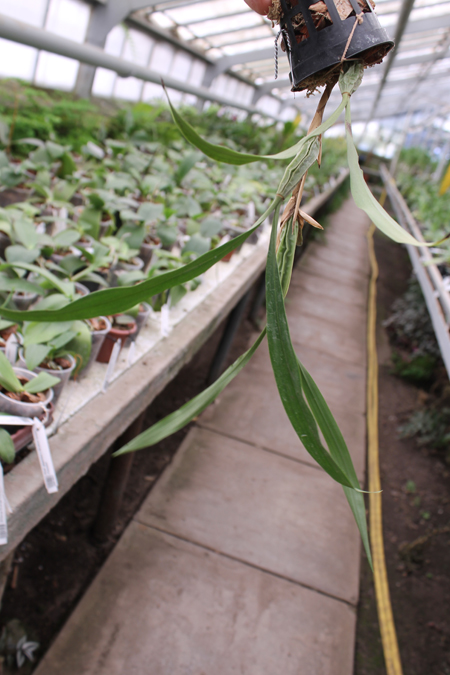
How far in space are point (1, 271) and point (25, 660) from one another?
1032 mm

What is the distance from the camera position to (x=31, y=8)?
4.27 metres

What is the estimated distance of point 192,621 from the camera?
152 centimetres

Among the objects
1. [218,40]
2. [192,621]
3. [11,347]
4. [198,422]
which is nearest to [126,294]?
[11,347]

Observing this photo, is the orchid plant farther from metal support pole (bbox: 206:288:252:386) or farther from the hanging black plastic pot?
metal support pole (bbox: 206:288:252:386)

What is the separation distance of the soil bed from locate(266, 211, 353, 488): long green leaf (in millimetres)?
1636

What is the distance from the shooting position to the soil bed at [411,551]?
1745 mm

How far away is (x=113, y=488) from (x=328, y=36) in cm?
151

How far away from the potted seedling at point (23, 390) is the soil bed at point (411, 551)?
141 centimetres

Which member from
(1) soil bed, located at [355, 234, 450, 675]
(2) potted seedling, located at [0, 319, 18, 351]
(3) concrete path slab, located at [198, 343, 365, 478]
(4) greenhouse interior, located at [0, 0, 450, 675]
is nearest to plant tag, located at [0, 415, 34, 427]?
(4) greenhouse interior, located at [0, 0, 450, 675]

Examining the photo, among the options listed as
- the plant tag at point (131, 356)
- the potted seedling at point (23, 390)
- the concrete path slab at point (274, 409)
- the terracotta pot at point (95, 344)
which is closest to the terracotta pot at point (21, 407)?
the potted seedling at point (23, 390)

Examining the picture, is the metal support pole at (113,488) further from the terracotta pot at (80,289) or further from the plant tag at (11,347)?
the plant tag at (11,347)

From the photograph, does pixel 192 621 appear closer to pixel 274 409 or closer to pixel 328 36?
pixel 274 409

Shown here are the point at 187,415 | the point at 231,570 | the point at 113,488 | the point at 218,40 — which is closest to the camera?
the point at 187,415

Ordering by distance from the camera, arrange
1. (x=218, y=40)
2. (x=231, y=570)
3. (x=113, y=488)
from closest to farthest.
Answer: (x=113, y=488) → (x=231, y=570) → (x=218, y=40)
